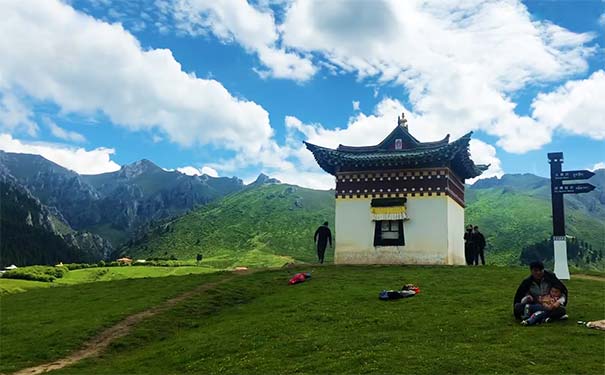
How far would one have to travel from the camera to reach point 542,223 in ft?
468

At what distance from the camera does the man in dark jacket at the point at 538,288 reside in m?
16.4

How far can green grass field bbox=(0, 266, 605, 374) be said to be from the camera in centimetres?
1362

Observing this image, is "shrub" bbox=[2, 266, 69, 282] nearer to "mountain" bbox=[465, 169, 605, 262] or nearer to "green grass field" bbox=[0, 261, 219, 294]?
"green grass field" bbox=[0, 261, 219, 294]

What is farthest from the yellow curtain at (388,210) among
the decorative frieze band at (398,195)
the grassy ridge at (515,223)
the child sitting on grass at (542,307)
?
the grassy ridge at (515,223)

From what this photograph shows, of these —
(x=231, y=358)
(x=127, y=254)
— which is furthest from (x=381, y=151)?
(x=127, y=254)

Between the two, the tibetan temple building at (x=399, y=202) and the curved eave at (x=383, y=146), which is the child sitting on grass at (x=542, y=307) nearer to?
the tibetan temple building at (x=399, y=202)

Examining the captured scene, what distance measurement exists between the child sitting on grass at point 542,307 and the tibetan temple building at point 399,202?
63.1 feet

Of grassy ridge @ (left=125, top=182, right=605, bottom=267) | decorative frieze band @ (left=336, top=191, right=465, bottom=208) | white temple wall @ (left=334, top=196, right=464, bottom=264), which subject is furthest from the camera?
grassy ridge @ (left=125, top=182, right=605, bottom=267)

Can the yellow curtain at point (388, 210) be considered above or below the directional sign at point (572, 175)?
below

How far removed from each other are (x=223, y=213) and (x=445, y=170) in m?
136

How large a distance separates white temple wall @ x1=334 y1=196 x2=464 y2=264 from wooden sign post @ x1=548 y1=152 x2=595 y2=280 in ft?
30.3

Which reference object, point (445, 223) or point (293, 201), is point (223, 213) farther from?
point (445, 223)

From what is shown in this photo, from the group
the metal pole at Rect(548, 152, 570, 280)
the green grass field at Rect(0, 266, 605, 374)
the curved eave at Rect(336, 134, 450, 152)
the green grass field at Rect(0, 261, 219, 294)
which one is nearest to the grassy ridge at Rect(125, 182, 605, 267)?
the green grass field at Rect(0, 261, 219, 294)

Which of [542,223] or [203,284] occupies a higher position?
[542,223]
